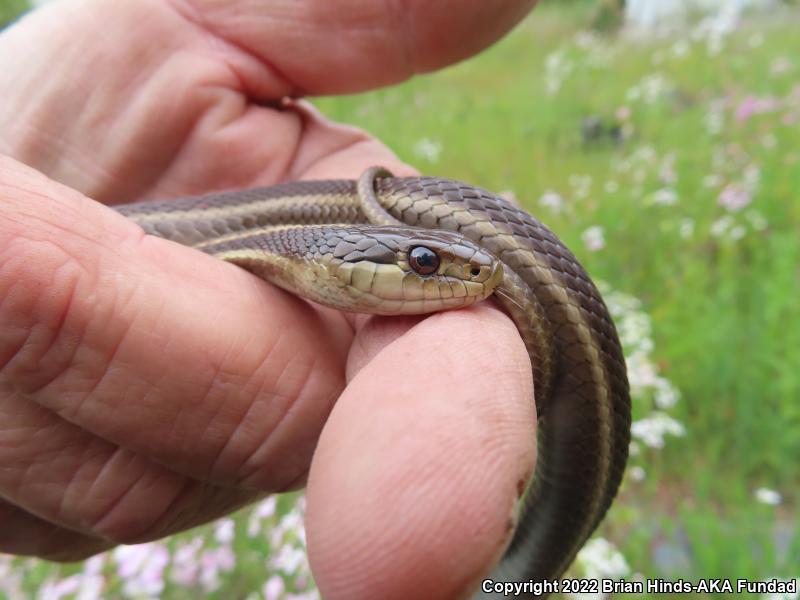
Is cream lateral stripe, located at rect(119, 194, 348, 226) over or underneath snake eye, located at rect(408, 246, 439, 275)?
underneath

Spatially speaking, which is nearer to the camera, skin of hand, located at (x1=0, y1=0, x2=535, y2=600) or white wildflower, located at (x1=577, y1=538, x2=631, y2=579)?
skin of hand, located at (x1=0, y1=0, x2=535, y2=600)

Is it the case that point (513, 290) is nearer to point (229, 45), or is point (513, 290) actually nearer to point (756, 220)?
point (229, 45)

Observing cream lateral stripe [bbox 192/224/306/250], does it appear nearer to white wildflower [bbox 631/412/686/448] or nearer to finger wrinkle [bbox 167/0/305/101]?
finger wrinkle [bbox 167/0/305/101]

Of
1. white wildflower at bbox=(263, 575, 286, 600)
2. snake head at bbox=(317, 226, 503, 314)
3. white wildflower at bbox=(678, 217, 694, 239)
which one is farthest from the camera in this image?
white wildflower at bbox=(678, 217, 694, 239)

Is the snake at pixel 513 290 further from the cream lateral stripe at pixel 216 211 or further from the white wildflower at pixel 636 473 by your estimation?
the white wildflower at pixel 636 473

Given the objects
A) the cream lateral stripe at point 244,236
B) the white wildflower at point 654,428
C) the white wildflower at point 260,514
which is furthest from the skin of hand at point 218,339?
the white wildflower at point 654,428

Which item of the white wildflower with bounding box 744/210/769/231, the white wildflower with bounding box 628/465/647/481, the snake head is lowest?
the white wildflower with bounding box 628/465/647/481

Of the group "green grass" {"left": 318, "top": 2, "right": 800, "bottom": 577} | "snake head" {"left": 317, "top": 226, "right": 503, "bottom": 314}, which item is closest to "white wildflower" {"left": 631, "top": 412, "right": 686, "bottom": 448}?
"green grass" {"left": 318, "top": 2, "right": 800, "bottom": 577}

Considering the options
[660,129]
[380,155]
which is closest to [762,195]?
[660,129]
